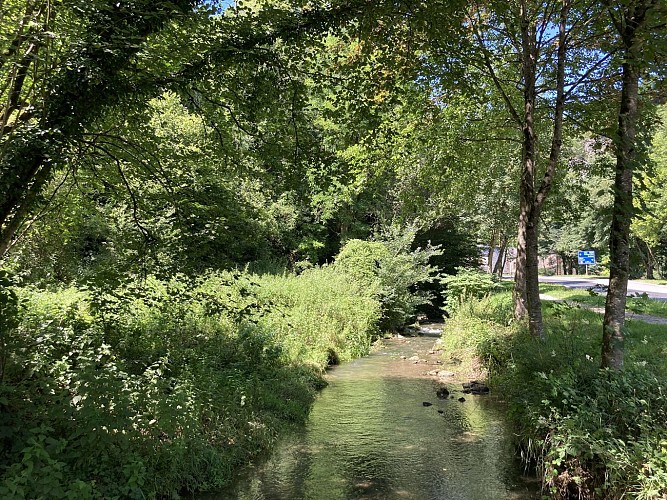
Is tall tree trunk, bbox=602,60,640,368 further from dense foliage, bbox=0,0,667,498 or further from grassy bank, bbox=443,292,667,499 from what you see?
grassy bank, bbox=443,292,667,499

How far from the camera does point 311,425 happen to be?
333 inches

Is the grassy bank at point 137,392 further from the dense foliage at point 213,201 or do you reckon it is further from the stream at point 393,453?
the stream at point 393,453

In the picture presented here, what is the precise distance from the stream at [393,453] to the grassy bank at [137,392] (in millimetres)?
526

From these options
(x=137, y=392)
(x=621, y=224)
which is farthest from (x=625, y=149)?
(x=137, y=392)

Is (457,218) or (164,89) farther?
(457,218)

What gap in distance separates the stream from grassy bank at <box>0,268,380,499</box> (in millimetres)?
526

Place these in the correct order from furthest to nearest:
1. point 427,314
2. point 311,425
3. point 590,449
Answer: point 427,314 → point 311,425 → point 590,449

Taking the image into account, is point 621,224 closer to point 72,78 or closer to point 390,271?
point 72,78

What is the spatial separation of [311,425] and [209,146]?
524 centimetres

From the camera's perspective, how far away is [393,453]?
284 inches

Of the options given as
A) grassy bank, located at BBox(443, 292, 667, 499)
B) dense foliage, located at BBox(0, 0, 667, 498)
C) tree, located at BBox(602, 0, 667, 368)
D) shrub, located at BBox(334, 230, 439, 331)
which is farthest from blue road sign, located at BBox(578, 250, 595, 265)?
tree, located at BBox(602, 0, 667, 368)

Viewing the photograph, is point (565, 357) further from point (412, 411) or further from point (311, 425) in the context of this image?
point (311, 425)

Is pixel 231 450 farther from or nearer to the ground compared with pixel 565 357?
nearer to the ground

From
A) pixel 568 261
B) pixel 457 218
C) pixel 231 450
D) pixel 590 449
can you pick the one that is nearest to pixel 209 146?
pixel 231 450
